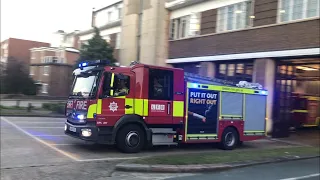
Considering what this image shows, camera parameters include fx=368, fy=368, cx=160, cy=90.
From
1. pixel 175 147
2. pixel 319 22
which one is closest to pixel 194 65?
pixel 319 22

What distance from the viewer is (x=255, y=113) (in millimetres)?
15047

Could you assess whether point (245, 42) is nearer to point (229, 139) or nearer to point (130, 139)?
point (229, 139)

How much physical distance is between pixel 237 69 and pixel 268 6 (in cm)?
402

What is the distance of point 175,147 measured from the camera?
44.8 feet

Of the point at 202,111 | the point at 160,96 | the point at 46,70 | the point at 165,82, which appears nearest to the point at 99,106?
the point at 160,96

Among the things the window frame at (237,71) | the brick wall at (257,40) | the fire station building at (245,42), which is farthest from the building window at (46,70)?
the window frame at (237,71)

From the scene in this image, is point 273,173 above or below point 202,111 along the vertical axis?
below

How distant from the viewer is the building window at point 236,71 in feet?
67.5

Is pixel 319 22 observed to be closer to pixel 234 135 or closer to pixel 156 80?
pixel 234 135

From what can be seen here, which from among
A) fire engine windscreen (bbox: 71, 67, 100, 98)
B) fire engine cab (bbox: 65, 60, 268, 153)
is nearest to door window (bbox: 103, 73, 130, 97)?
fire engine cab (bbox: 65, 60, 268, 153)

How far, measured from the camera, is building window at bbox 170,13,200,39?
23.9 m

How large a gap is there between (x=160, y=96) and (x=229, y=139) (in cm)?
366

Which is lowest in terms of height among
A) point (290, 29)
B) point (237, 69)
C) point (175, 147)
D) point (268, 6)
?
point (175, 147)

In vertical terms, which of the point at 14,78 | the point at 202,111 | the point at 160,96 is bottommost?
the point at 202,111
